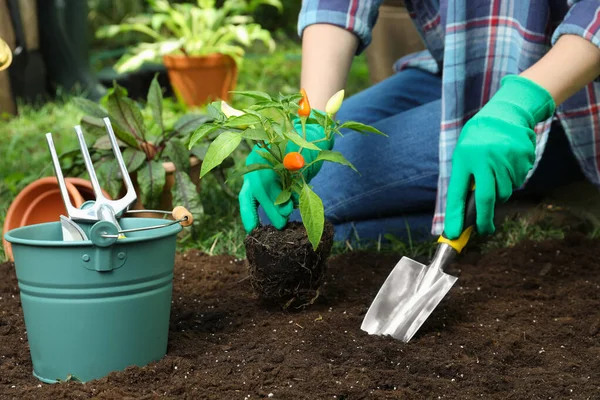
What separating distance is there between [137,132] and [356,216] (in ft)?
2.42

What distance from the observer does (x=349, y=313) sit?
1709 millimetres

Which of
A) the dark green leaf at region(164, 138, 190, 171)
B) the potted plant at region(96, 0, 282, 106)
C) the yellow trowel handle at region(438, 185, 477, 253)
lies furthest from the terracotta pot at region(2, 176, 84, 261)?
the potted plant at region(96, 0, 282, 106)

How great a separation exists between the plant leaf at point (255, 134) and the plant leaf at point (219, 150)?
0.05 ft

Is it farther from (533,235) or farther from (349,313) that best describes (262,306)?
(533,235)

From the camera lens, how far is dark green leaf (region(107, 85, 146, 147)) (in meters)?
2.23

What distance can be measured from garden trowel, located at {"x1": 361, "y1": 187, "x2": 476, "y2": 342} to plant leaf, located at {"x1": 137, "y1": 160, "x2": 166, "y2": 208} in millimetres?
796

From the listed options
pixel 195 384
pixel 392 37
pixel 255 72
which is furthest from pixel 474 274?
pixel 255 72

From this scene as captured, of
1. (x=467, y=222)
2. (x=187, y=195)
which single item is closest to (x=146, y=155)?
(x=187, y=195)

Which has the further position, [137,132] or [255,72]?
[255,72]

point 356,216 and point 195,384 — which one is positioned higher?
point 195,384

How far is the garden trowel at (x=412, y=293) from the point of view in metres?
1.59

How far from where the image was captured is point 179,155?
7.29 ft

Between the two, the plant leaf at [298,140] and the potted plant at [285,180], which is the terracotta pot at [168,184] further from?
the plant leaf at [298,140]

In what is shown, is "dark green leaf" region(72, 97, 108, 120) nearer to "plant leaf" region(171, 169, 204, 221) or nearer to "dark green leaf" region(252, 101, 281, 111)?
"plant leaf" region(171, 169, 204, 221)
